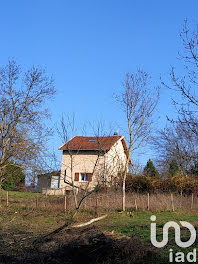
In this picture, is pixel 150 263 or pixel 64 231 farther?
pixel 64 231

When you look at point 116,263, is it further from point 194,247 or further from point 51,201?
point 51,201

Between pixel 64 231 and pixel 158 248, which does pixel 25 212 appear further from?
pixel 158 248

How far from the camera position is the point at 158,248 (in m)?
8.13

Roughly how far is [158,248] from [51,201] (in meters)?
13.7

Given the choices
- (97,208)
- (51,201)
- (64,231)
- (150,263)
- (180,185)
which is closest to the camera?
(150,263)

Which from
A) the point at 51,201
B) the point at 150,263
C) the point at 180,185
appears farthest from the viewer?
the point at 180,185

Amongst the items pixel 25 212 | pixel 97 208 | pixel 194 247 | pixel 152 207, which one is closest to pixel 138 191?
pixel 152 207

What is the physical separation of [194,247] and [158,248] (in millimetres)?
960

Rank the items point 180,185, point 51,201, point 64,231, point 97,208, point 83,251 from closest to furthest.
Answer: point 83,251, point 64,231, point 97,208, point 51,201, point 180,185

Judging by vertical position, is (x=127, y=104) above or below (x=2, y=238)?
above

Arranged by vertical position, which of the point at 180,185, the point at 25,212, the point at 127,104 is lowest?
the point at 25,212

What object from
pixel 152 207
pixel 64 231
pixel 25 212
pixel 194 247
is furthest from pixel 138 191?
pixel 194 247

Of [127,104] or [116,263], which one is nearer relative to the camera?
[116,263]

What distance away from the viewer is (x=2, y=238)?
420 inches
